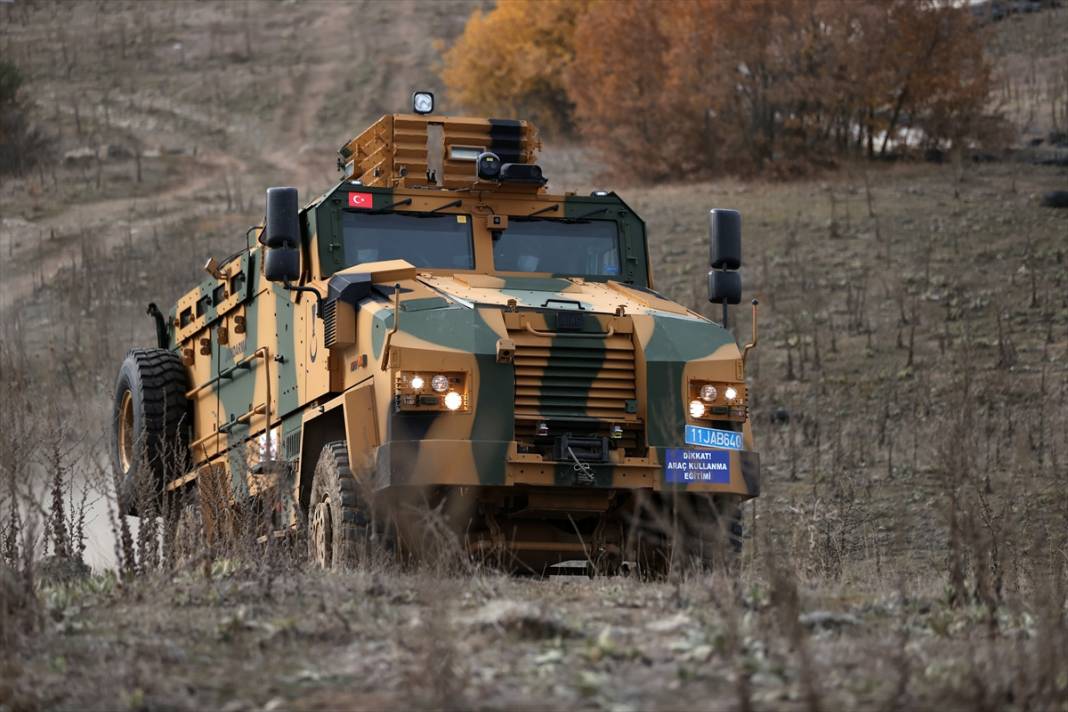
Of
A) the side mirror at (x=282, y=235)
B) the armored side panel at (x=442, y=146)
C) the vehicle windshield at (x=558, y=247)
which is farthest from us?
the armored side panel at (x=442, y=146)

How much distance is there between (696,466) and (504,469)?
3.88 feet

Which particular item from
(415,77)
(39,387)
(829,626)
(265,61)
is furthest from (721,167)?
(829,626)

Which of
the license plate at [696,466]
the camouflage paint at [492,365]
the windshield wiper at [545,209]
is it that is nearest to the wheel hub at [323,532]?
the camouflage paint at [492,365]

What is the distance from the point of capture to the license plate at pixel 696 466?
10.2 metres

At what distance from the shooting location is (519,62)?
49.9 meters

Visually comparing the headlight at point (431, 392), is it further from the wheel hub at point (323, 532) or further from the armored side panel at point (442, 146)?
the armored side panel at point (442, 146)

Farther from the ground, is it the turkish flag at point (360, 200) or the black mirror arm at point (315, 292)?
the turkish flag at point (360, 200)

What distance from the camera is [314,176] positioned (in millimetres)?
43344

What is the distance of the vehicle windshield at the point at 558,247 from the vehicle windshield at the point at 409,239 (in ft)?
0.89

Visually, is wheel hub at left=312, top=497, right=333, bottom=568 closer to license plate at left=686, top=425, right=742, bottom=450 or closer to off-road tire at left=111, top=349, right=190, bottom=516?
license plate at left=686, top=425, right=742, bottom=450

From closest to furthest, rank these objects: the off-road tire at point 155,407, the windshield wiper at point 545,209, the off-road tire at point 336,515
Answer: the off-road tire at point 336,515 → the windshield wiper at point 545,209 → the off-road tire at point 155,407

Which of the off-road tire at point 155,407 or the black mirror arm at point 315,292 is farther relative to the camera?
the off-road tire at point 155,407

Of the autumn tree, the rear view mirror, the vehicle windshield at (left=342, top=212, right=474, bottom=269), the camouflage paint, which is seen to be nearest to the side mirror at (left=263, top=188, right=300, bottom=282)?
the camouflage paint

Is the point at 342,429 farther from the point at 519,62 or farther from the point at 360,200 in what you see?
the point at 519,62
